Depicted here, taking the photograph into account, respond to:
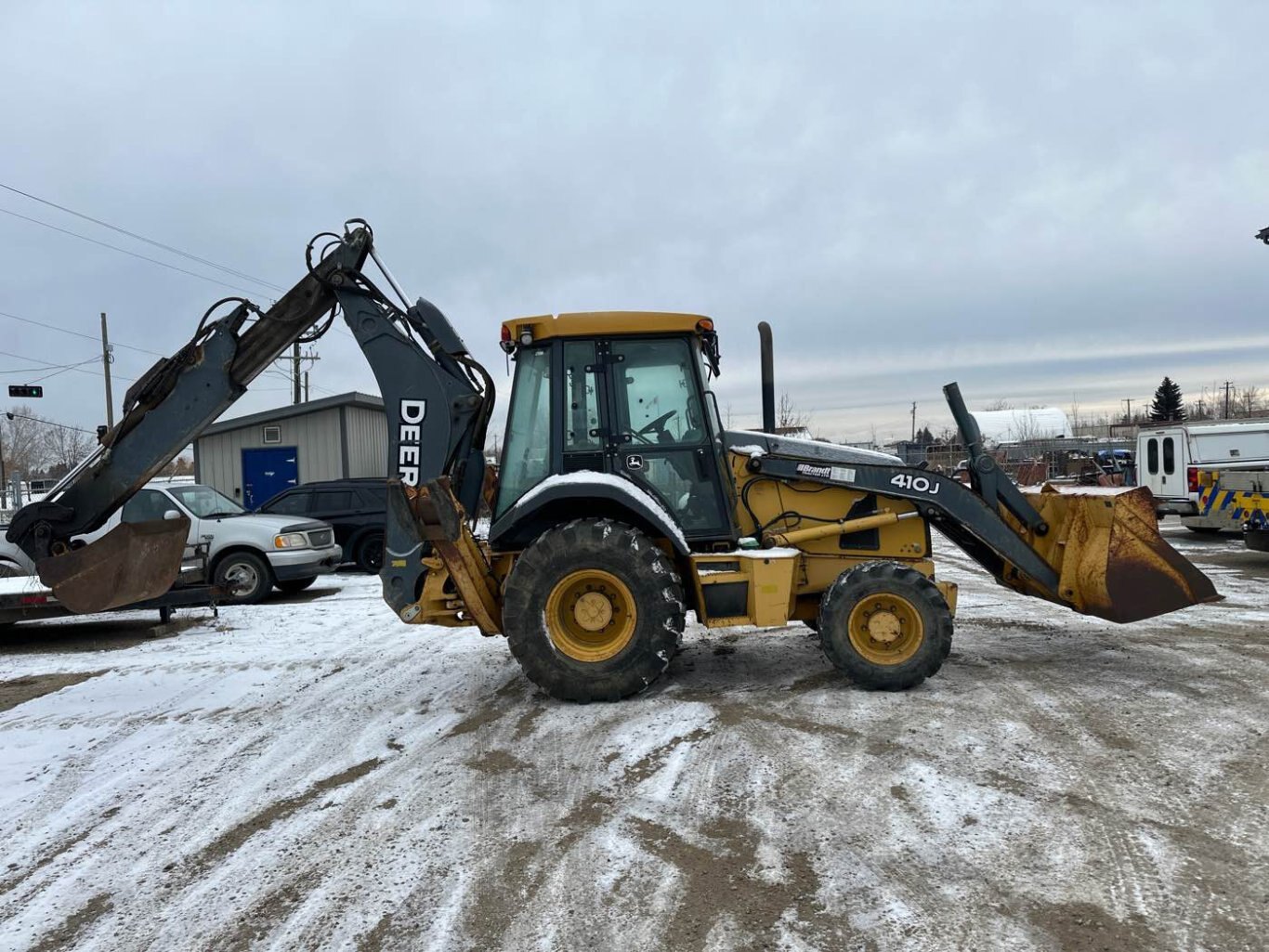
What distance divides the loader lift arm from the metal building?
1535 cm

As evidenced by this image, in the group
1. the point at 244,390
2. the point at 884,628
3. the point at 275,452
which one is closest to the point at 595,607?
the point at 884,628

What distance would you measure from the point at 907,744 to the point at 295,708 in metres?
4.10

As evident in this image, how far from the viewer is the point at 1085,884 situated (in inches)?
127

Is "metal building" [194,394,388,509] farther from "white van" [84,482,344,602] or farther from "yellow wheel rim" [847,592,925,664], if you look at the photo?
"yellow wheel rim" [847,592,925,664]

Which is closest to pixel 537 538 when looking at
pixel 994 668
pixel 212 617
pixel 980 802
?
pixel 980 802

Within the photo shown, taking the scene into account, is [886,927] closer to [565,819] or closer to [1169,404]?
[565,819]

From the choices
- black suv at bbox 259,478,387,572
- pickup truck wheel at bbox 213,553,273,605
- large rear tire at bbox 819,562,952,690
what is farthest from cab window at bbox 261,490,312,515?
large rear tire at bbox 819,562,952,690

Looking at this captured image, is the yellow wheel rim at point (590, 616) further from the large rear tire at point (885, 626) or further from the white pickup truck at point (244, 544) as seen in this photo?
the white pickup truck at point (244, 544)

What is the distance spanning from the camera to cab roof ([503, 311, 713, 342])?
5.98 meters

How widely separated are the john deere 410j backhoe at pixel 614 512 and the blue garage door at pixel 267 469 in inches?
618

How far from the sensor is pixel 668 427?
19.8ft

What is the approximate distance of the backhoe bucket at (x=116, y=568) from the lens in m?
6.46

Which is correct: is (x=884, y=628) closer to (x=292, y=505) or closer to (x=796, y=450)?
(x=796, y=450)

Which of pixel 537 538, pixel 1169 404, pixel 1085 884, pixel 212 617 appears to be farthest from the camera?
pixel 1169 404
